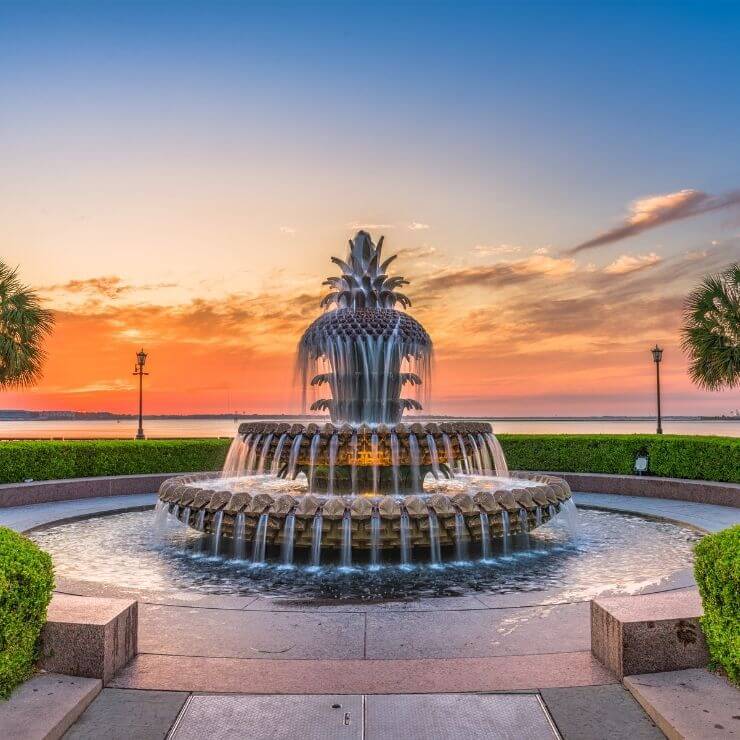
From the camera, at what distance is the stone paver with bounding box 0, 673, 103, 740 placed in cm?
326

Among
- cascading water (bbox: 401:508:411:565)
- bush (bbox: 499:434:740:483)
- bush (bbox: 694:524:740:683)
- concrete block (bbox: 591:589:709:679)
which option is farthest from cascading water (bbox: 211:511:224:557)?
bush (bbox: 499:434:740:483)

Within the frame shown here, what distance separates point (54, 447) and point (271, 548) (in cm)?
997

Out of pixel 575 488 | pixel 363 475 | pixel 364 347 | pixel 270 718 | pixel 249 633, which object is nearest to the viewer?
pixel 270 718

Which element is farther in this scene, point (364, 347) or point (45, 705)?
point (364, 347)

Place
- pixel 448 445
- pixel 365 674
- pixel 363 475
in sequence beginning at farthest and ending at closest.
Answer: pixel 363 475 → pixel 448 445 → pixel 365 674

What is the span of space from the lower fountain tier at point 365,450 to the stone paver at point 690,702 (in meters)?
5.59

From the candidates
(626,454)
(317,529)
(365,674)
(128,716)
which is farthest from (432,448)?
(626,454)

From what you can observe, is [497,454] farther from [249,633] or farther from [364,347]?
[249,633]

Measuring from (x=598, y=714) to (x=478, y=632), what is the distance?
187 centimetres

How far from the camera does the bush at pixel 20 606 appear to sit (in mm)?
3602

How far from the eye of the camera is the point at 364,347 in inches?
428

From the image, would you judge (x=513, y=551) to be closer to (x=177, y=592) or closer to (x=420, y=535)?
(x=420, y=535)

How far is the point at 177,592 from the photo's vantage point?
693cm

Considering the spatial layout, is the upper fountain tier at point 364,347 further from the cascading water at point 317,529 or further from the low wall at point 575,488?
the low wall at point 575,488
